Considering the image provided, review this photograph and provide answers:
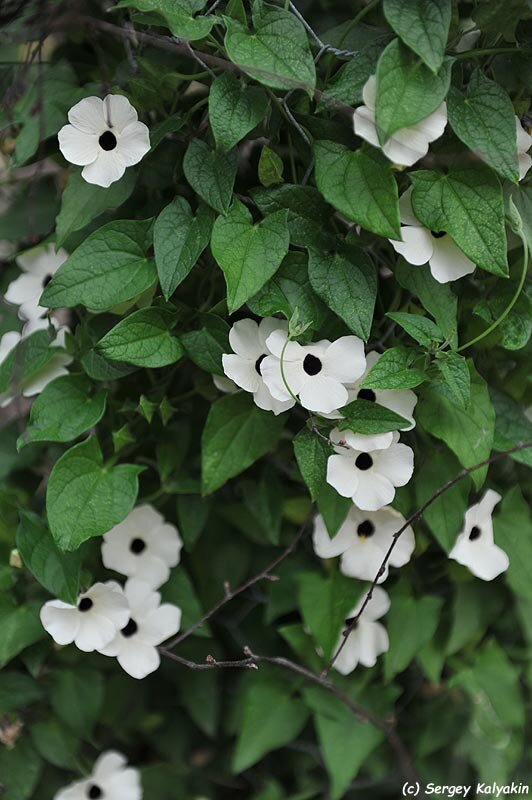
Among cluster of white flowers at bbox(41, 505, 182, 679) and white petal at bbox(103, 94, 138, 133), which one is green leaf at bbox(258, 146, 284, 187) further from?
cluster of white flowers at bbox(41, 505, 182, 679)

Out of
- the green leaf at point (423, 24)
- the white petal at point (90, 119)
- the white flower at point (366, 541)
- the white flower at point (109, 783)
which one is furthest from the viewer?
the white flower at point (109, 783)

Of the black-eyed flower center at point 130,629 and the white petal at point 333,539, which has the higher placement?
the black-eyed flower center at point 130,629

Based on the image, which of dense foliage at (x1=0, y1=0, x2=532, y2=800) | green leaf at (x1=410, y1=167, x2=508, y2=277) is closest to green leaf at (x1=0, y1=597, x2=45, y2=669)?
dense foliage at (x1=0, y1=0, x2=532, y2=800)

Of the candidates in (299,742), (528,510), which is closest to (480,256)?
(528,510)

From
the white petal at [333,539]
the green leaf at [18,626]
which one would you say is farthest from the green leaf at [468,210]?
the green leaf at [18,626]

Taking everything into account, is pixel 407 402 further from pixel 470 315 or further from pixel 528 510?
pixel 528 510

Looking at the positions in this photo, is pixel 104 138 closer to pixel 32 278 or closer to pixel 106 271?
pixel 106 271

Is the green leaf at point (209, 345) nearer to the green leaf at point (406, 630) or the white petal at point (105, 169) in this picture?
the white petal at point (105, 169)

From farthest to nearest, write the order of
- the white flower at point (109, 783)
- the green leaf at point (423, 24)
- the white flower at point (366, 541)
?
the white flower at point (109, 783)
the white flower at point (366, 541)
the green leaf at point (423, 24)
